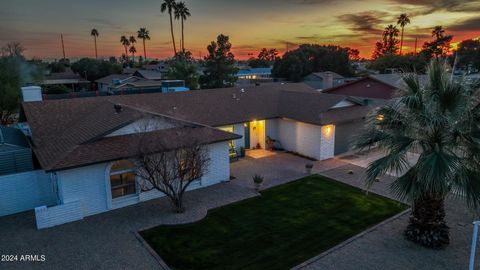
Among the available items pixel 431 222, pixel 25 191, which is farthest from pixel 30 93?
pixel 431 222

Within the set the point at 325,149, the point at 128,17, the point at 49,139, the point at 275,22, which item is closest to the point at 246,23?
the point at 275,22

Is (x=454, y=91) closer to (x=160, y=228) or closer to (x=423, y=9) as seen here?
(x=160, y=228)

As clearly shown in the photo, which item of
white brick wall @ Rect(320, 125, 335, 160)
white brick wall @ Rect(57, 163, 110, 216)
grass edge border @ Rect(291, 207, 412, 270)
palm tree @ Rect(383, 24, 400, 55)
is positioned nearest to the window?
white brick wall @ Rect(57, 163, 110, 216)

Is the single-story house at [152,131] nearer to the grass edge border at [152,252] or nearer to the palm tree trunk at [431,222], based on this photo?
the grass edge border at [152,252]

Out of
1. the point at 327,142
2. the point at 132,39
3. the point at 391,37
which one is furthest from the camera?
the point at 132,39

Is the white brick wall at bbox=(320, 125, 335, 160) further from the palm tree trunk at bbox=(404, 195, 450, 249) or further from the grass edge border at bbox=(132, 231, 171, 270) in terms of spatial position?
the grass edge border at bbox=(132, 231, 171, 270)

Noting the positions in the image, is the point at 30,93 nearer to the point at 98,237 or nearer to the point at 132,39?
the point at 98,237

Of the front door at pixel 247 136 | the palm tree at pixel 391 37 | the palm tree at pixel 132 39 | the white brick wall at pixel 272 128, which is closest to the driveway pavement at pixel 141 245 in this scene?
the front door at pixel 247 136
